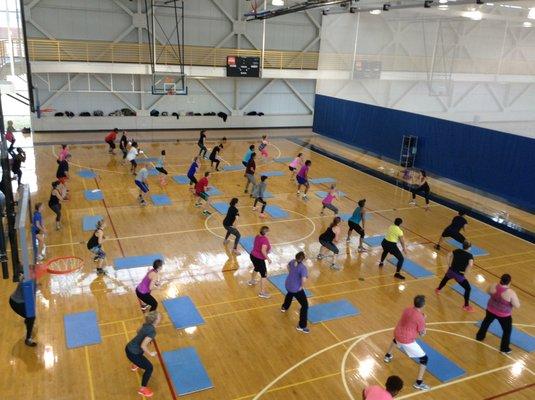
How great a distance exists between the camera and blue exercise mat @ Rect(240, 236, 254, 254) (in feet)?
39.0

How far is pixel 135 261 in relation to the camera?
1092cm

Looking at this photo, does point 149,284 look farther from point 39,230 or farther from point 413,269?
point 413,269

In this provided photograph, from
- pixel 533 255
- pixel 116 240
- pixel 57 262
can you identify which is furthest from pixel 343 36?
pixel 57 262

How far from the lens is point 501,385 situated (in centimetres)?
743

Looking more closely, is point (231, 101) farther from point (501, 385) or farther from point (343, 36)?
point (501, 385)

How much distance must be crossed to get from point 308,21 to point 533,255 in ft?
70.1

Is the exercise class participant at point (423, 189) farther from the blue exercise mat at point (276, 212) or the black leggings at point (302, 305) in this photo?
the black leggings at point (302, 305)

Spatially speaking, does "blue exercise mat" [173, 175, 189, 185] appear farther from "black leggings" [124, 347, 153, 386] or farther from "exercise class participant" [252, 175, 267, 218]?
"black leggings" [124, 347, 153, 386]

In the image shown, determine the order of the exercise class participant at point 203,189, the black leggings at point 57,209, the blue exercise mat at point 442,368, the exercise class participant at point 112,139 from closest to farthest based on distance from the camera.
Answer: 1. the blue exercise mat at point 442,368
2. the black leggings at point 57,209
3. the exercise class participant at point 203,189
4. the exercise class participant at point 112,139

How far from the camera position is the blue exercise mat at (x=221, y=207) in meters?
14.5

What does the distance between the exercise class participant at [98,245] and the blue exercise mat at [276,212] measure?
5628 millimetres

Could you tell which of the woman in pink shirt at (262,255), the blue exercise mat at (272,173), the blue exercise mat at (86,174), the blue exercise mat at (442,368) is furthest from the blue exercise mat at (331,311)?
the blue exercise mat at (86,174)

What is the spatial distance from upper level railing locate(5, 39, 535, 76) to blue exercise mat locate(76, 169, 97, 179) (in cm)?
842

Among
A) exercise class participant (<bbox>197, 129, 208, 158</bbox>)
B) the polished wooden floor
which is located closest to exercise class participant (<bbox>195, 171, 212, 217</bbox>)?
the polished wooden floor
